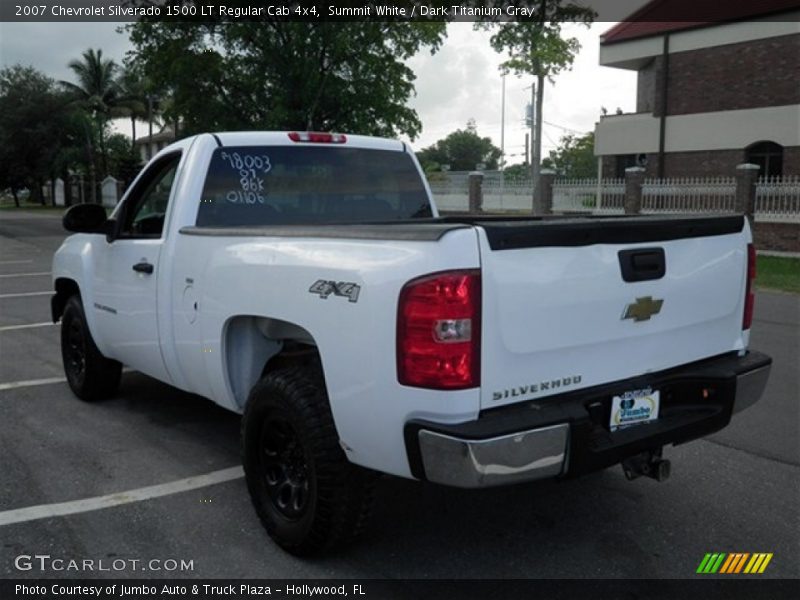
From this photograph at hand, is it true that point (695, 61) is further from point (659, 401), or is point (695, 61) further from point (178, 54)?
point (659, 401)

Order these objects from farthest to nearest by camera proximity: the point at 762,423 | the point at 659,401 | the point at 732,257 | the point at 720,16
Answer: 1. the point at 720,16
2. the point at 762,423
3. the point at 732,257
4. the point at 659,401

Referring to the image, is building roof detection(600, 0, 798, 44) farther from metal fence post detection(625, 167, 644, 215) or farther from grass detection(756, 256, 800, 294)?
grass detection(756, 256, 800, 294)

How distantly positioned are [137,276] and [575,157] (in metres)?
78.0

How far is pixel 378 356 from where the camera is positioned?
2881mm

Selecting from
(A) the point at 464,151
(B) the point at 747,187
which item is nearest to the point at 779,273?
(B) the point at 747,187

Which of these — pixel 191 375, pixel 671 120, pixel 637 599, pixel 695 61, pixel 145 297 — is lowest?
pixel 637 599

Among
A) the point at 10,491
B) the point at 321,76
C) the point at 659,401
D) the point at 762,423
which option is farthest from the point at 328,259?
the point at 321,76

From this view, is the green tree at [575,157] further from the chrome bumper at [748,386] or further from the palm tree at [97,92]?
the chrome bumper at [748,386]

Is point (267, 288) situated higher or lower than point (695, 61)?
lower

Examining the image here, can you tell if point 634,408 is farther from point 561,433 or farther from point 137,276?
point 137,276

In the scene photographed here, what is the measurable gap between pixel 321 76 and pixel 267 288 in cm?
2533

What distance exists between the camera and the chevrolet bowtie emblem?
10.6ft

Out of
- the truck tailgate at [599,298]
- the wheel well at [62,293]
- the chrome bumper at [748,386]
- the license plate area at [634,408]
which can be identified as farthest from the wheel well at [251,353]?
the wheel well at [62,293]

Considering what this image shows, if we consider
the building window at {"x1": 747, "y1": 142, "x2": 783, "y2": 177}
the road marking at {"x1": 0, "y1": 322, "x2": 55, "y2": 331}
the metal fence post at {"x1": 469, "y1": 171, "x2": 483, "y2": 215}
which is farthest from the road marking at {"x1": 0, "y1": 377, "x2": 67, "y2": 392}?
the building window at {"x1": 747, "y1": 142, "x2": 783, "y2": 177}
